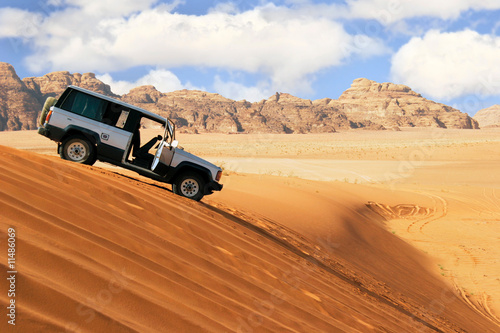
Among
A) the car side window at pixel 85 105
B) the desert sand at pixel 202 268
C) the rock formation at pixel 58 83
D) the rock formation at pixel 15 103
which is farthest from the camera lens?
the rock formation at pixel 58 83

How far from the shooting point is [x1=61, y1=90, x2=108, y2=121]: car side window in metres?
8.57

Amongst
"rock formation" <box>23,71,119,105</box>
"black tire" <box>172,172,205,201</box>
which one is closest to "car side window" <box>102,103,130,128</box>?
"black tire" <box>172,172,205,201</box>

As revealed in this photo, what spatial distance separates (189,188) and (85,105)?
8.77 ft

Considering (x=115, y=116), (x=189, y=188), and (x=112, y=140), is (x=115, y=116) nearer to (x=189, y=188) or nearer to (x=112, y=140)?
(x=112, y=140)

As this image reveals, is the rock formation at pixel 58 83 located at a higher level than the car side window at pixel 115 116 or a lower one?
higher

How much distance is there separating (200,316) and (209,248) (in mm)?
1957

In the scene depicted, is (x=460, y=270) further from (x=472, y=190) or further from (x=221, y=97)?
(x=221, y=97)

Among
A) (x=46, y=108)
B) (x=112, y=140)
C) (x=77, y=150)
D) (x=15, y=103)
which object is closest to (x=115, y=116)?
Answer: (x=112, y=140)

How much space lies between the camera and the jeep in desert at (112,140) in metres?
8.45

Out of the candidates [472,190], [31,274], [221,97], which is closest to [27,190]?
[31,274]

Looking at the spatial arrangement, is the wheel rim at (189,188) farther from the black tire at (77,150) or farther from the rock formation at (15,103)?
the rock formation at (15,103)

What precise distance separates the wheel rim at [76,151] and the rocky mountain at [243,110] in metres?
112

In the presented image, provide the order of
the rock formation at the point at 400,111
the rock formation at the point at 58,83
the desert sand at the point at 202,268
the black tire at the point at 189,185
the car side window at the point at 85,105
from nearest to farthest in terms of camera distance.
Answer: the desert sand at the point at 202,268, the car side window at the point at 85,105, the black tire at the point at 189,185, the rock formation at the point at 58,83, the rock formation at the point at 400,111

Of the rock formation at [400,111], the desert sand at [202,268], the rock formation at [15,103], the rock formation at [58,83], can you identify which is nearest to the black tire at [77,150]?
the desert sand at [202,268]
